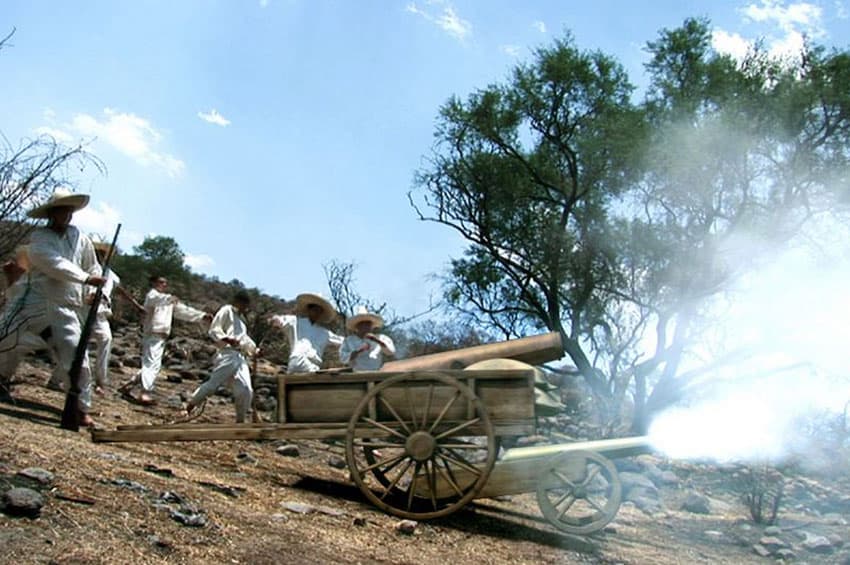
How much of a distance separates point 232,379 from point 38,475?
4597mm

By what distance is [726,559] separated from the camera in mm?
7641

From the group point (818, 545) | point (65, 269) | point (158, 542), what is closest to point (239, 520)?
point (158, 542)

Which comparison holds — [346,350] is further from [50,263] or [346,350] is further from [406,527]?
[406,527]

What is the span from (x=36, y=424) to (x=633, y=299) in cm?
1491

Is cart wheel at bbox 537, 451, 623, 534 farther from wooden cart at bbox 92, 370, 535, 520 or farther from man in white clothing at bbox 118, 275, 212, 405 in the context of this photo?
man in white clothing at bbox 118, 275, 212, 405

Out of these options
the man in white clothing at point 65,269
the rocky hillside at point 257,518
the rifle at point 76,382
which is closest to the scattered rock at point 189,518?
the rocky hillside at point 257,518

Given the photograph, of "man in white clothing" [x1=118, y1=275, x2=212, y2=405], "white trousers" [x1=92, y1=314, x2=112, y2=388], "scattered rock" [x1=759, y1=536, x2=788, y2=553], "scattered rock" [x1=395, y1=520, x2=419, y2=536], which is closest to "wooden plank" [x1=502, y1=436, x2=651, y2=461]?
"scattered rock" [x1=395, y1=520, x2=419, y2=536]

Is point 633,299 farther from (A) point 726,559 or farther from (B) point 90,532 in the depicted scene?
(B) point 90,532

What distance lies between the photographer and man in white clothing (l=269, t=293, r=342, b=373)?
9.70 meters

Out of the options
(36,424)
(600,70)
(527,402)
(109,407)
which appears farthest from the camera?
(600,70)

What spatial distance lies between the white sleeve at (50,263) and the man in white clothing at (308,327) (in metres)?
2.67

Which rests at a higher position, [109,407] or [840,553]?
[109,407]

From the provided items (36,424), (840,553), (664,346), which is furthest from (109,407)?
(664,346)

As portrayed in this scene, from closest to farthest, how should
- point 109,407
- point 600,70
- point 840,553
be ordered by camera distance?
point 840,553
point 109,407
point 600,70
